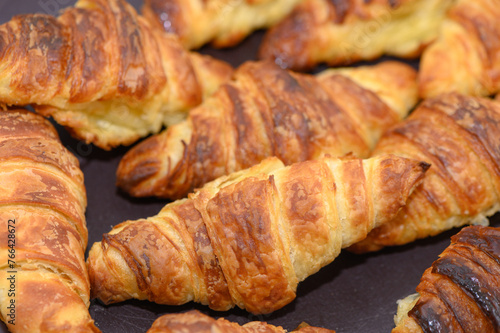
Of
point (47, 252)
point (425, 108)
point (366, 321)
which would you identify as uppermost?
point (425, 108)

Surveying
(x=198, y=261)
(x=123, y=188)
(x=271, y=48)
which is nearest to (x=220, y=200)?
Answer: (x=198, y=261)

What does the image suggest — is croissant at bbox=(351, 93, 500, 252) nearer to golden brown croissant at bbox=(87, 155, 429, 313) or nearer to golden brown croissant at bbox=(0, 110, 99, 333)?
golden brown croissant at bbox=(87, 155, 429, 313)

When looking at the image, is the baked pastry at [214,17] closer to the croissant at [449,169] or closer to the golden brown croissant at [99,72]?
the golden brown croissant at [99,72]

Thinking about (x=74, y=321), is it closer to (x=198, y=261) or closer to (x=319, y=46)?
(x=198, y=261)

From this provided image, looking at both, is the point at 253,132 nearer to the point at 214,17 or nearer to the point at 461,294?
the point at 214,17

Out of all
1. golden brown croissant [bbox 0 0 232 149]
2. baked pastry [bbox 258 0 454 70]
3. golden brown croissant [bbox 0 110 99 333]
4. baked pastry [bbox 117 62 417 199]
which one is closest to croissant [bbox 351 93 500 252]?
baked pastry [bbox 117 62 417 199]

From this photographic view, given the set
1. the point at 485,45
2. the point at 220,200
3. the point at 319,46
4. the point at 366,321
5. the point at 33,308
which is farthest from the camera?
the point at 319,46
